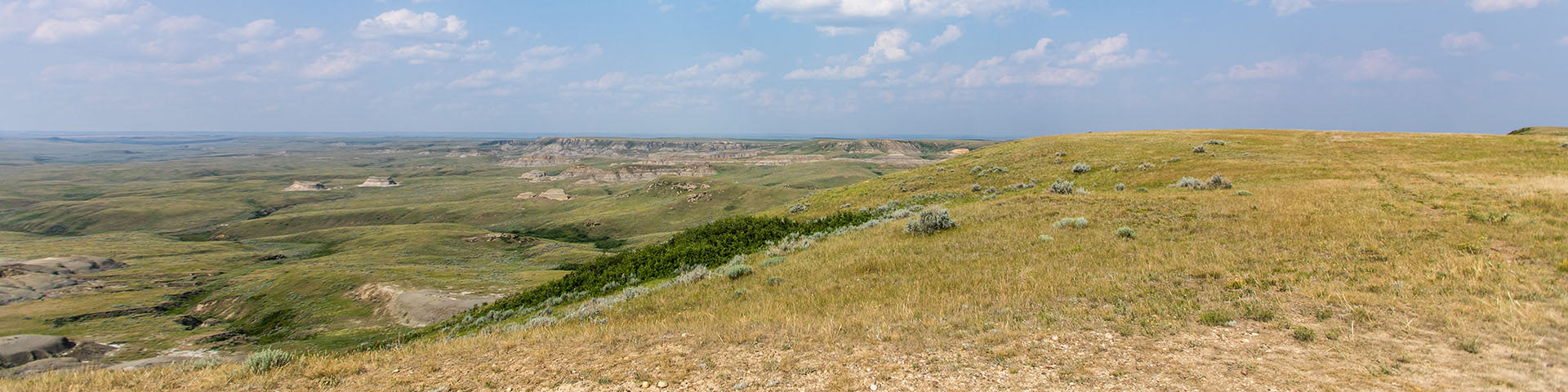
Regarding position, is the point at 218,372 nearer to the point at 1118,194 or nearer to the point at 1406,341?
the point at 1406,341

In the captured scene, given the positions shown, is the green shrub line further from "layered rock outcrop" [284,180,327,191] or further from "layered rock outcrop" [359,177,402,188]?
"layered rock outcrop" [359,177,402,188]

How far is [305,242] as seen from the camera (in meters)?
88.0

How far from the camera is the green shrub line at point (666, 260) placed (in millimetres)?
18750

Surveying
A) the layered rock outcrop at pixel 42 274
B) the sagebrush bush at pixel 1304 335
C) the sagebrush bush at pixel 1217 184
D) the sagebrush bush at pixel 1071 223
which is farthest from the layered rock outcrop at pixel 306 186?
the sagebrush bush at pixel 1304 335

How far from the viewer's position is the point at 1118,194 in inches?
890

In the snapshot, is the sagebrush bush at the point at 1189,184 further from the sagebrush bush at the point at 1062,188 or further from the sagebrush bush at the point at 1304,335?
the sagebrush bush at the point at 1304,335

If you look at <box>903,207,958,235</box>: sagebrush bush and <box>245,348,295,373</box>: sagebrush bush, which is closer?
<box>245,348,295,373</box>: sagebrush bush

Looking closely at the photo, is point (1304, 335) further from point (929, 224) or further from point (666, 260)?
point (666, 260)

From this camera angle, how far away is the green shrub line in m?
18.8

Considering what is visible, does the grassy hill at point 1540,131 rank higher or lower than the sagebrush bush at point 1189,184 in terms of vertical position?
higher

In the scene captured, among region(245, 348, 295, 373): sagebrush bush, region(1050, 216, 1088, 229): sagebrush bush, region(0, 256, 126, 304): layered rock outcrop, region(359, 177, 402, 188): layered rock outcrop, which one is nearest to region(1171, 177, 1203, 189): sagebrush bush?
region(1050, 216, 1088, 229): sagebrush bush

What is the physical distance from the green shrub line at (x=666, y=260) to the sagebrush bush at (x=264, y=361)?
7.86 metres

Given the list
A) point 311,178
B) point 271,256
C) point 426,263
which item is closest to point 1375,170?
point 426,263

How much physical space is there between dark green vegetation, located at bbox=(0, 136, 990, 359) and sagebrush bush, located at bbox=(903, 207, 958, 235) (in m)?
8.87
